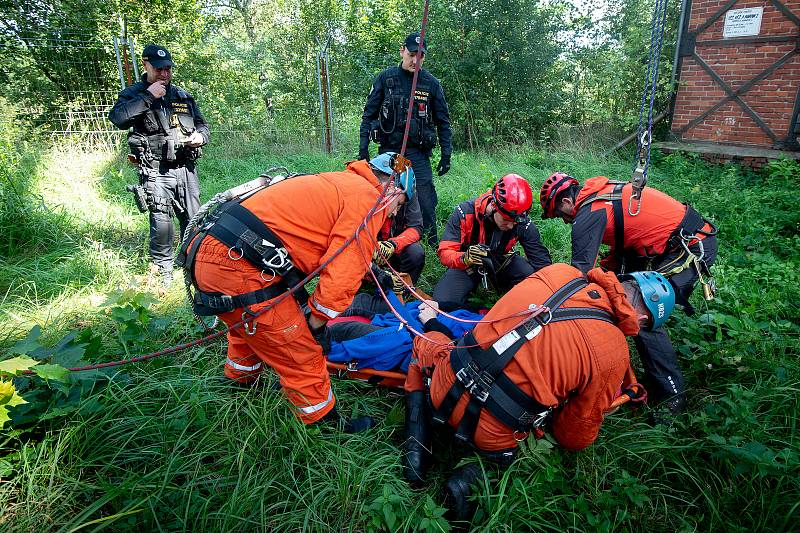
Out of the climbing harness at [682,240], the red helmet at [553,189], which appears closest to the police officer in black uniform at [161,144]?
the red helmet at [553,189]

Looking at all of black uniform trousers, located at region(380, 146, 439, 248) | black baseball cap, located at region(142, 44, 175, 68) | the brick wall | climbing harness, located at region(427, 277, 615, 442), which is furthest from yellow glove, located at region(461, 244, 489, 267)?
the brick wall

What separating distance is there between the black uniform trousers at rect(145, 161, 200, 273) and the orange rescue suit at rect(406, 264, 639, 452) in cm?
357

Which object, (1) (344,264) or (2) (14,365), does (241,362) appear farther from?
(2) (14,365)

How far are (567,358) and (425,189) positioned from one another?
368 cm

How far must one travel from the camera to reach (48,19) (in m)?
10.4

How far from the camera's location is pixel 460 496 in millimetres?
2123

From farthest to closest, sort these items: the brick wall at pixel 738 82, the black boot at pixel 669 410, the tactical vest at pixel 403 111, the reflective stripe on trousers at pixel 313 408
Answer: the brick wall at pixel 738 82, the tactical vest at pixel 403 111, the black boot at pixel 669 410, the reflective stripe on trousers at pixel 313 408

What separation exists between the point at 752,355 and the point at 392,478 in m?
2.42

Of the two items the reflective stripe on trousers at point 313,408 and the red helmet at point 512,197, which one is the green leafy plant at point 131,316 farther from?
the red helmet at point 512,197

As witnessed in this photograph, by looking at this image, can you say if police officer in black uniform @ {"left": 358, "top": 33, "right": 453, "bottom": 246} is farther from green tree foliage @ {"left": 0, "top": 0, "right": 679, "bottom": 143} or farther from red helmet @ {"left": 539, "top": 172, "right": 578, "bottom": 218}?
green tree foliage @ {"left": 0, "top": 0, "right": 679, "bottom": 143}

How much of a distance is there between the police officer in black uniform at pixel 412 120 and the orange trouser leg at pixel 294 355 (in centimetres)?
301

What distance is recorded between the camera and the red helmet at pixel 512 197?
11.9 feet

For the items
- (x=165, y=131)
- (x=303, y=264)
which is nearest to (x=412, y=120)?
(x=165, y=131)

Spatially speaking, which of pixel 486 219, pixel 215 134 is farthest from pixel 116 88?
pixel 486 219
